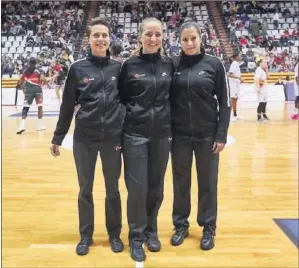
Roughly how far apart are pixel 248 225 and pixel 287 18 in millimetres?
17806

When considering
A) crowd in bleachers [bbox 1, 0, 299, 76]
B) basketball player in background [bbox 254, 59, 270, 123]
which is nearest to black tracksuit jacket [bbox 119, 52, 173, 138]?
basketball player in background [bbox 254, 59, 270, 123]

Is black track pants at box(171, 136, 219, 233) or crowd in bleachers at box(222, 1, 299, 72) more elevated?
crowd in bleachers at box(222, 1, 299, 72)

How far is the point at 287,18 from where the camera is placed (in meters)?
19.6

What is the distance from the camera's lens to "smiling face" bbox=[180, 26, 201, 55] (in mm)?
2830

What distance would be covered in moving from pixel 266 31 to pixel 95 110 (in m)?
17.1

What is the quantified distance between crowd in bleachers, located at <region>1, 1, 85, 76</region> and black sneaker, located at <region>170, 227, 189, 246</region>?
41.2 feet

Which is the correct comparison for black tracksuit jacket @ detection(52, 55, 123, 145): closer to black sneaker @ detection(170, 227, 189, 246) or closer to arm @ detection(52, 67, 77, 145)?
arm @ detection(52, 67, 77, 145)

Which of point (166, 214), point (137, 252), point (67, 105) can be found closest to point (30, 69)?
point (166, 214)

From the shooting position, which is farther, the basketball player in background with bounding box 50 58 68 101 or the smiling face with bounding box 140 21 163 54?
the basketball player in background with bounding box 50 58 68 101

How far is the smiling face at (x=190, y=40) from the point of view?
2830 millimetres

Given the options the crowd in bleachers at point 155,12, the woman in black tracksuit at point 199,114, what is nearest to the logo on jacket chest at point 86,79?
the woman in black tracksuit at point 199,114

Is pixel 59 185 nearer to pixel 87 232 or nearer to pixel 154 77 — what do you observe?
pixel 87 232

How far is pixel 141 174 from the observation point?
2.84 m

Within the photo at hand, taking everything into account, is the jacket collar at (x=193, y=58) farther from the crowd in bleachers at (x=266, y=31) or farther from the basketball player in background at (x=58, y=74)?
the crowd in bleachers at (x=266, y=31)
